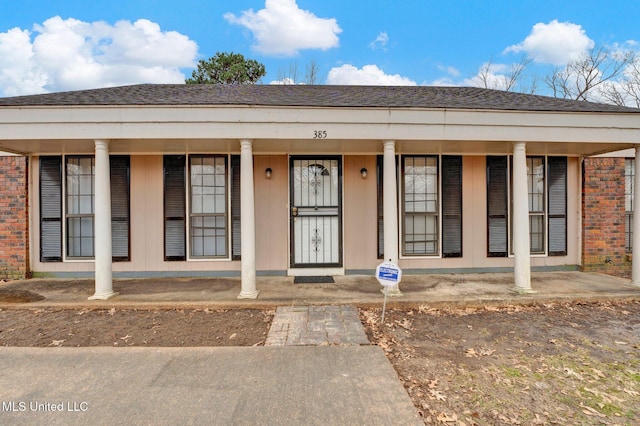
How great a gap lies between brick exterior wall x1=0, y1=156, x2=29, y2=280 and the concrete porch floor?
42 cm

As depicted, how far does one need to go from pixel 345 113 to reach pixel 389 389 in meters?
3.80

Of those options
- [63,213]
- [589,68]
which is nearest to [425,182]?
[63,213]

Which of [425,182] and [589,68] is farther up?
[589,68]

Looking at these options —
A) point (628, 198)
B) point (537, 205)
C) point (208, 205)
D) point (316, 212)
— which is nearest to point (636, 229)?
point (537, 205)

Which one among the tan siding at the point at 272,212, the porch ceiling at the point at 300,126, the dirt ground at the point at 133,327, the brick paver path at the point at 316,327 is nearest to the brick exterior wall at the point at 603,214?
the porch ceiling at the point at 300,126

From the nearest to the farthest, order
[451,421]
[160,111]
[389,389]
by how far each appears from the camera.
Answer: [451,421] < [389,389] < [160,111]

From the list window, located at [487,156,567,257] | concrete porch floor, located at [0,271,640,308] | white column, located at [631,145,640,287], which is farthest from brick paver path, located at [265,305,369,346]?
white column, located at [631,145,640,287]

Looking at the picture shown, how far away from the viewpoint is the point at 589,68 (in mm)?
17156

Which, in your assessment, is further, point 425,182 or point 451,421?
point 425,182

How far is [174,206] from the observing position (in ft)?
20.9

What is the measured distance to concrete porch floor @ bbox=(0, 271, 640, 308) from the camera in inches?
189

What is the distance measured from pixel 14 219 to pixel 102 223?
2.84 m

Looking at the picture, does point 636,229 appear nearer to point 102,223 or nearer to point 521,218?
point 521,218

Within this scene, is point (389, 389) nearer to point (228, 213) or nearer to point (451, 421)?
point (451, 421)
